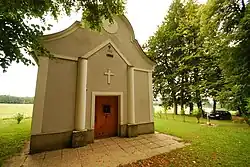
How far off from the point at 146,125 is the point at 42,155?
5.22 m

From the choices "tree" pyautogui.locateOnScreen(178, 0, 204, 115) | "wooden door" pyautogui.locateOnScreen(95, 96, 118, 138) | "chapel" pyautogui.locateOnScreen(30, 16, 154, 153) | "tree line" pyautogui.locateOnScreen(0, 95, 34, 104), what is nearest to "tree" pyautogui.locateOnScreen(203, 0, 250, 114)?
"tree" pyautogui.locateOnScreen(178, 0, 204, 115)

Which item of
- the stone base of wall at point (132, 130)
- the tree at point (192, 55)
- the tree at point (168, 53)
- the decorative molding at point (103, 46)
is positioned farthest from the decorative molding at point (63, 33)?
the tree at point (168, 53)

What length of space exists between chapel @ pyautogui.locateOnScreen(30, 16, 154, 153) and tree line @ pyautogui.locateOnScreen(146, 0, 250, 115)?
6316 millimetres

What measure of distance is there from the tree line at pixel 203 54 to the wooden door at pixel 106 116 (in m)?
7.25

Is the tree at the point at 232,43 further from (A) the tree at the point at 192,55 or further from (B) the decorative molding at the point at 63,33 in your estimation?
(B) the decorative molding at the point at 63,33

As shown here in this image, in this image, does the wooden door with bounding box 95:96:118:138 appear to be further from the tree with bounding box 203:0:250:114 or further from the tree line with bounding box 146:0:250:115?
the tree with bounding box 203:0:250:114

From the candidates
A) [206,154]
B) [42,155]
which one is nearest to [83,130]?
[42,155]

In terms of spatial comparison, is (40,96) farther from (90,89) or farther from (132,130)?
(132,130)

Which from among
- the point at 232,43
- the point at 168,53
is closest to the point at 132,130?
the point at 232,43

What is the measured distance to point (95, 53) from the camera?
7.06 metres

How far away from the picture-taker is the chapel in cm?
573

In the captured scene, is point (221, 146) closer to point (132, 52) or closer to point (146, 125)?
point (146, 125)

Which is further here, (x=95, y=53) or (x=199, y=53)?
(x=199, y=53)

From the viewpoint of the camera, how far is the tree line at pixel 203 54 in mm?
10555
